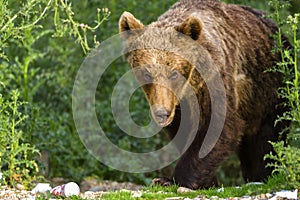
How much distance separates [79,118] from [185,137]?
231 centimetres

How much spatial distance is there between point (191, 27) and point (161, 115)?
872 mm

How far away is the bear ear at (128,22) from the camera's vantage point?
21.0 feet

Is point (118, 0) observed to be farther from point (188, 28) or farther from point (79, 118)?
point (188, 28)

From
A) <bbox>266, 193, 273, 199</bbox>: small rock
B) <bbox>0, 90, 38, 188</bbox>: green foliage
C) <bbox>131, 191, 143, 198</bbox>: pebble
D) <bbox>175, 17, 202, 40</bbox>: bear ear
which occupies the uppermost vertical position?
<bbox>175, 17, 202, 40</bbox>: bear ear

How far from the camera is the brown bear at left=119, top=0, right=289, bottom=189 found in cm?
620

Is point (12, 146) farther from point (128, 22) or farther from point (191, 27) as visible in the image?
point (191, 27)

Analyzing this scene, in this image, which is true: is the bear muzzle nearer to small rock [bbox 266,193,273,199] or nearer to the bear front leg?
the bear front leg

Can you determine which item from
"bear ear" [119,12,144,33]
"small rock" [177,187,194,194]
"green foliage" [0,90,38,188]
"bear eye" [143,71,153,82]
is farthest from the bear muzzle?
"green foliage" [0,90,38,188]

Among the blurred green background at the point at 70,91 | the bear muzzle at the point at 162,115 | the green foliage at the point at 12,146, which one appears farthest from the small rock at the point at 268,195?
the blurred green background at the point at 70,91

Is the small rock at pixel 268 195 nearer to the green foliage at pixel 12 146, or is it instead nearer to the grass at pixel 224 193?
the grass at pixel 224 193

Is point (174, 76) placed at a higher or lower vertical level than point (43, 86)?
lower

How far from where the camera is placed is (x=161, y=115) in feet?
19.3

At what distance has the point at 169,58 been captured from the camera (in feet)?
20.4

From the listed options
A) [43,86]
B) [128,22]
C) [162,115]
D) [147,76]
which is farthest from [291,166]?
[43,86]
